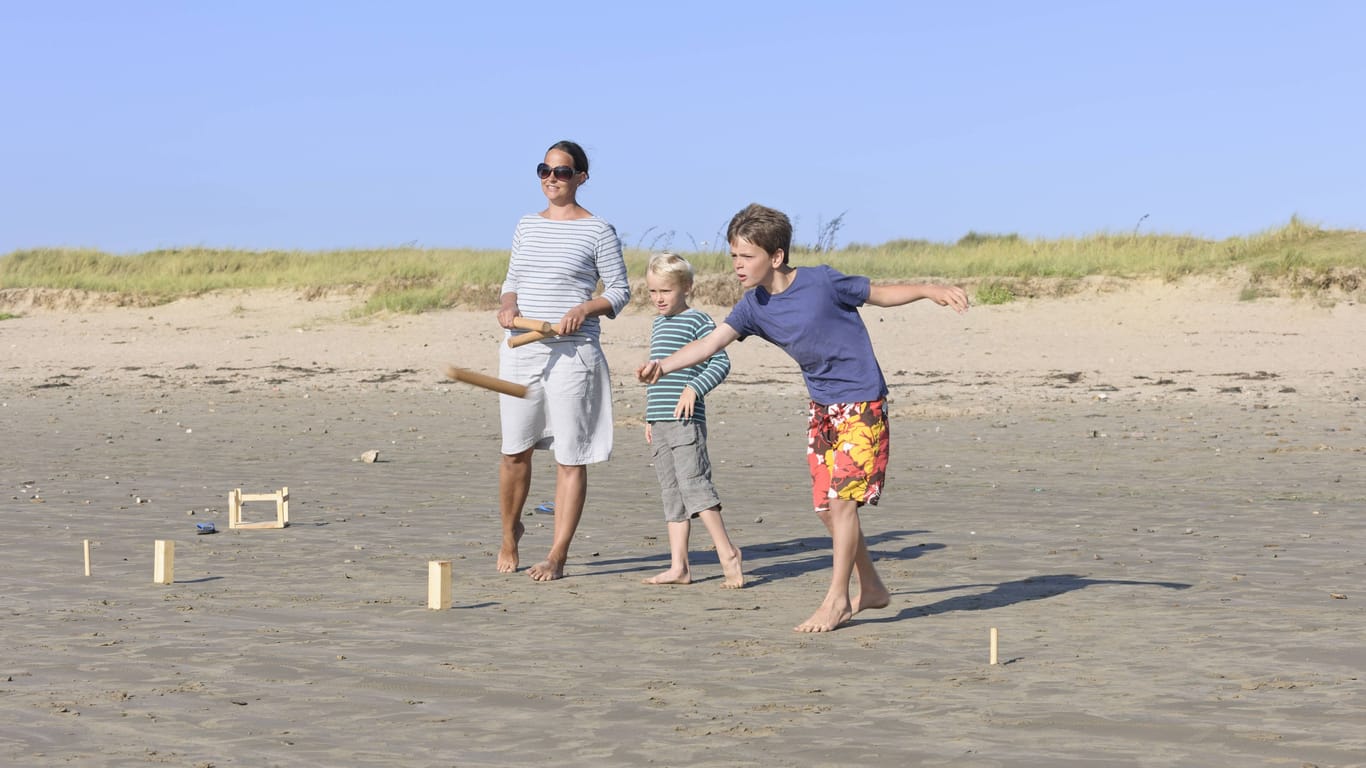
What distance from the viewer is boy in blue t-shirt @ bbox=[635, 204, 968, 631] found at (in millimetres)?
6496

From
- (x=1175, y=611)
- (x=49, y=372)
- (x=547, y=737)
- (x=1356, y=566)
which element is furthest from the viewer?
(x=49, y=372)

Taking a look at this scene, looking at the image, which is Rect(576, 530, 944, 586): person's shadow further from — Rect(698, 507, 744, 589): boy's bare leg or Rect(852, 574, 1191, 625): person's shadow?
Rect(852, 574, 1191, 625): person's shadow

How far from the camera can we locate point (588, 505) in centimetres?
1055

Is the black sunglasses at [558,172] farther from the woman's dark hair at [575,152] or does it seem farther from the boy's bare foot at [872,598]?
the boy's bare foot at [872,598]

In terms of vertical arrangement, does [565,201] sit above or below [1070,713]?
above

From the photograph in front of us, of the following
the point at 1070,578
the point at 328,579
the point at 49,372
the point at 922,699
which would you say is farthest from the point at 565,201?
the point at 49,372

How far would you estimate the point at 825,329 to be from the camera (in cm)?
648

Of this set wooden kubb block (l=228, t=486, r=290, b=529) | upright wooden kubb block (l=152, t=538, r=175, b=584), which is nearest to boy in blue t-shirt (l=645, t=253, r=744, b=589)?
upright wooden kubb block (l=152, t=538, r=175, b=584)

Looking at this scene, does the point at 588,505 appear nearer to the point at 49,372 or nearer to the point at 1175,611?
the point at 1175,611

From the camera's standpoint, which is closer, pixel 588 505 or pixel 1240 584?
pixel 1240 584

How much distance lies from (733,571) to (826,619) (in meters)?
1.20

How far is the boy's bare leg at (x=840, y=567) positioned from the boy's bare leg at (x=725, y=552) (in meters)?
1.05

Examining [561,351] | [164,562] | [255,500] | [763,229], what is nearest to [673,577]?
[561,351]

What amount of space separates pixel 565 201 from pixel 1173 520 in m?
3.97
